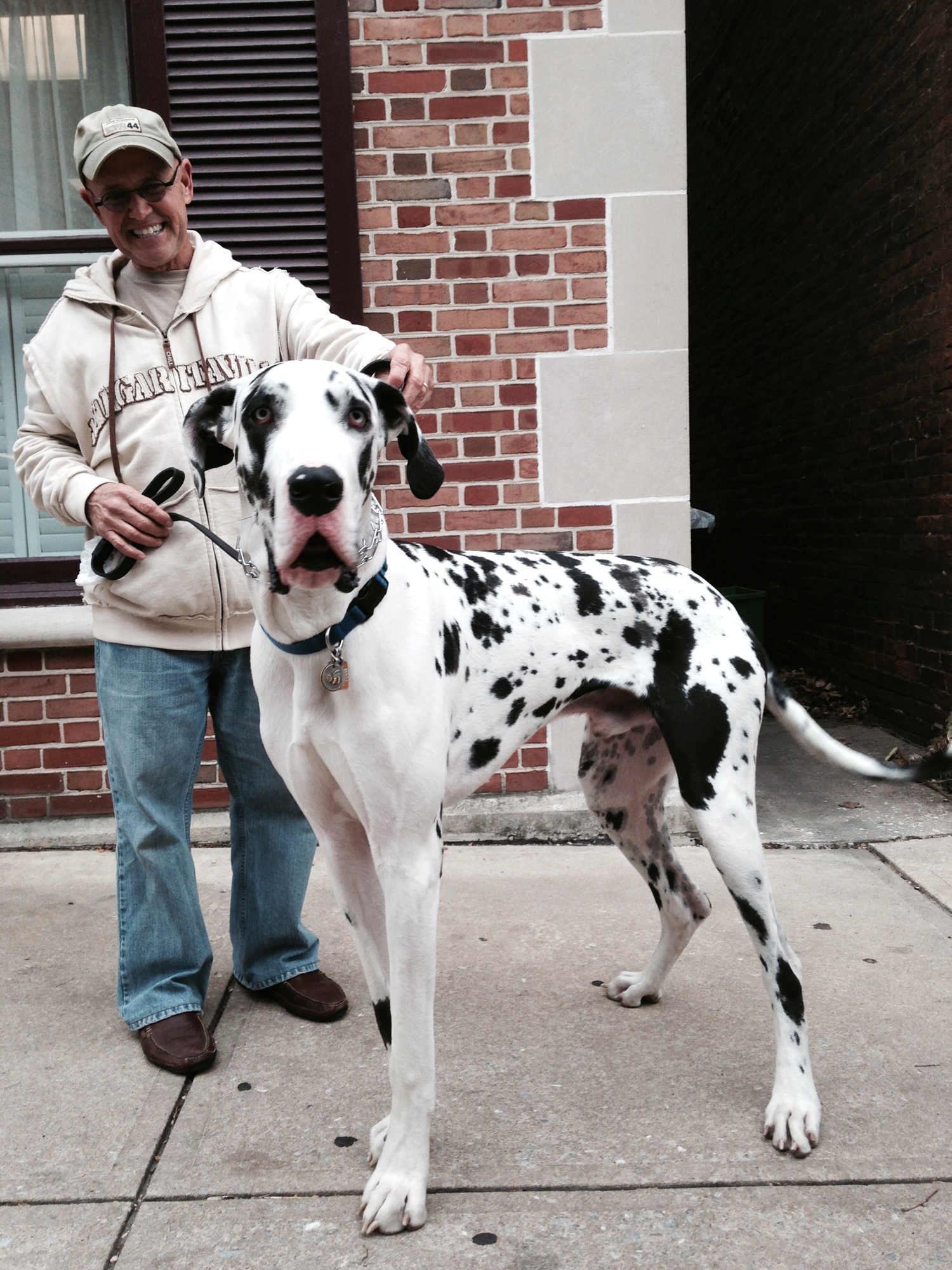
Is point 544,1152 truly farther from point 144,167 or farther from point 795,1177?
point 144,167

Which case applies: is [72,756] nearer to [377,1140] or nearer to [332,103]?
[377,1140]

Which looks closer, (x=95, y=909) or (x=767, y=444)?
(x=95, y=909)

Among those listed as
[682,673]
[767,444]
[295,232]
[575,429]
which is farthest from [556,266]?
[767,444]

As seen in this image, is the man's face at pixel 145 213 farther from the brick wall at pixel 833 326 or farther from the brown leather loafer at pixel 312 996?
the brick wall at pixel 833 326

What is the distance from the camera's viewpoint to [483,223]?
4.32 meters

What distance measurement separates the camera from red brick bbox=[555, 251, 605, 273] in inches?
170

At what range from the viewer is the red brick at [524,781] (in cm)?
449

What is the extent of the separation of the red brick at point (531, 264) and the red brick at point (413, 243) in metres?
0.31

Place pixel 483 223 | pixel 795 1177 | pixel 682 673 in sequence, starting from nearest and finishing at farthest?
pixel 795 1177 < pixel 682 673 < pixel 483 223

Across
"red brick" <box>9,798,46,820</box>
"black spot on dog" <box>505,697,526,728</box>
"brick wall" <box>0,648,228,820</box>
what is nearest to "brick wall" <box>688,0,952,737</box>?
"black spot on dog" <box>505,697,526,728</box>

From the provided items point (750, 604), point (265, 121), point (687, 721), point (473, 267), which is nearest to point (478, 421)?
point (473, 267)

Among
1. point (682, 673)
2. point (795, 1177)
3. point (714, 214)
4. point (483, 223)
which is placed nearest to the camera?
point (795, 1177)

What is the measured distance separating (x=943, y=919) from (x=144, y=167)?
134 inches

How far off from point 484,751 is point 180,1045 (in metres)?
1.21
